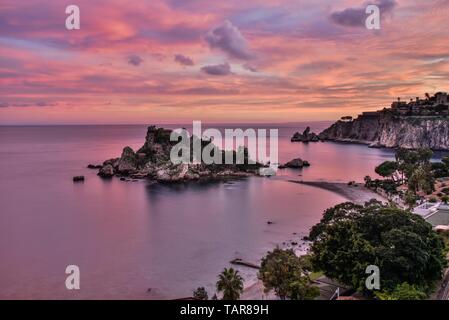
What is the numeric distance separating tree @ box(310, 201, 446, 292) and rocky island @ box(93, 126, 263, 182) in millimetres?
75736

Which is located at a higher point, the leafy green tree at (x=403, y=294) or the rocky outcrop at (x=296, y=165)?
the rocky outcrop at (x=296, y=165)

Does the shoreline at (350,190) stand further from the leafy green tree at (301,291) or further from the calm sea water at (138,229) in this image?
the leafy green tree at (301,291)

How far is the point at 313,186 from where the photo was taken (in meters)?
97.2

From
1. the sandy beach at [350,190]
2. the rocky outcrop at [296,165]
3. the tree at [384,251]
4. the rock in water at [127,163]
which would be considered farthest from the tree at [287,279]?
the rocky outcrop at [296,165]

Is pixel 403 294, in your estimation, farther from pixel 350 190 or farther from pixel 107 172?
pixel 107 172

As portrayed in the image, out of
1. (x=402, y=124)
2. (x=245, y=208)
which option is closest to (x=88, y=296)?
(x=245, y=208)

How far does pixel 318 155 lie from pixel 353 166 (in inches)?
1320

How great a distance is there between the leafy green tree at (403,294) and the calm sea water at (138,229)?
16029mm

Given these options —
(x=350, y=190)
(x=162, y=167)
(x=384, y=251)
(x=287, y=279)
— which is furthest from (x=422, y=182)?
(x=162, y=167)

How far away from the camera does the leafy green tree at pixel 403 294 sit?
27172 millimetres

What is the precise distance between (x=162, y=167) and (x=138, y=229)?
49.7 meters

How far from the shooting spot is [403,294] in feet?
89.9

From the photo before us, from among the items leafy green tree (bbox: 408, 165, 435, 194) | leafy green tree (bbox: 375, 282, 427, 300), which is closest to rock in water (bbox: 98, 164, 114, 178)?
leafy green tree (bbox: 408, 165, 435, 194)
